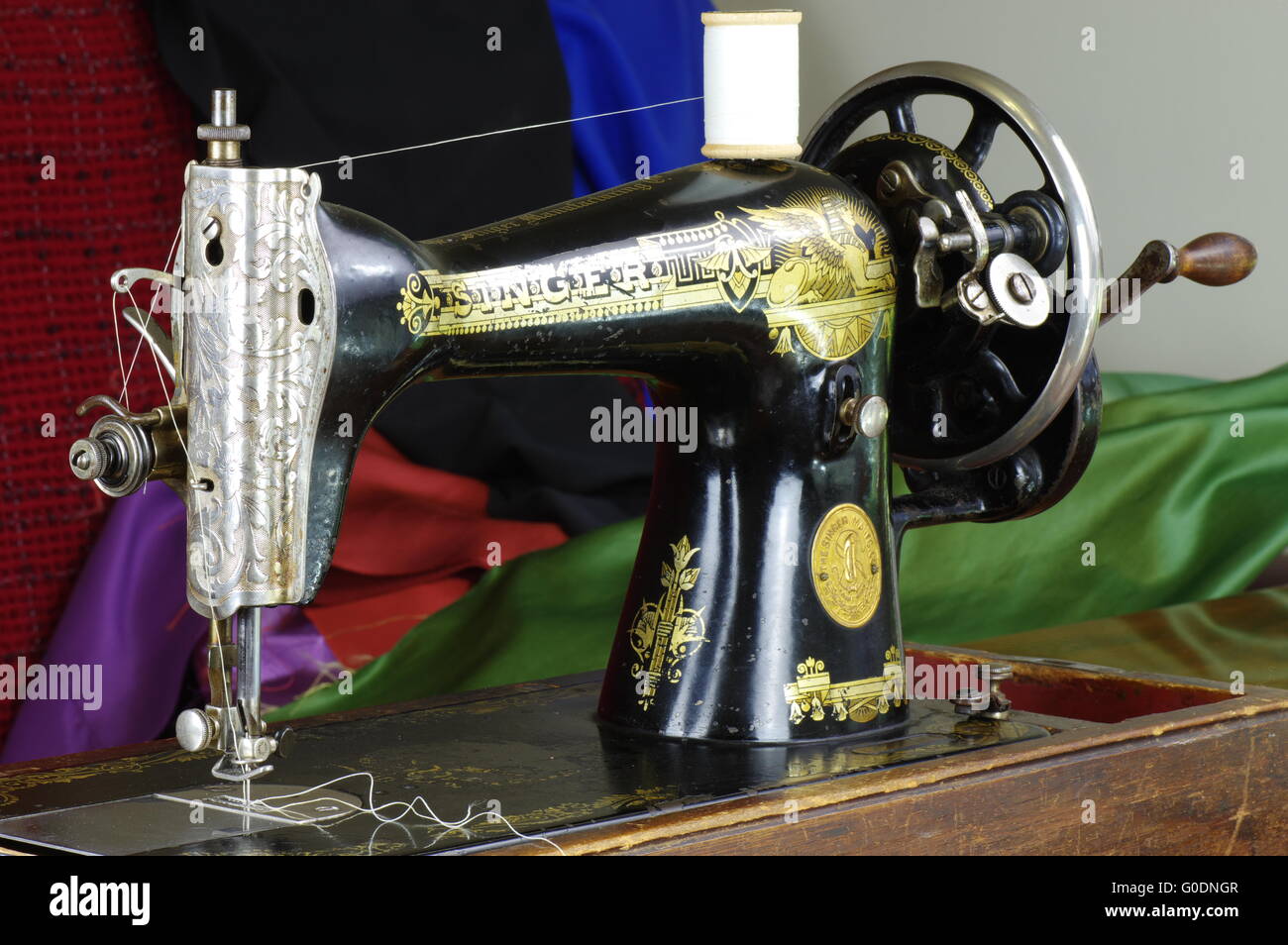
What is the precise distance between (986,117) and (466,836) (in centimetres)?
69

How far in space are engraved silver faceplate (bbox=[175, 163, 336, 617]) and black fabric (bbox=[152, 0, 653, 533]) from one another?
1328 mm

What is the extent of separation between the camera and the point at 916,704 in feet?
4.51

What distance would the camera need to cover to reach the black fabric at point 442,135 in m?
2.34

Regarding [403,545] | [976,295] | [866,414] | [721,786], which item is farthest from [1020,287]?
[403,545]

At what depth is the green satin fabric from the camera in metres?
2.01

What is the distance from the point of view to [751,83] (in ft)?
4.13

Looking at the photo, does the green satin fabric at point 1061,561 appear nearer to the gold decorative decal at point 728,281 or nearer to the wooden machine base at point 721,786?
the wooden machine base at point 721,786

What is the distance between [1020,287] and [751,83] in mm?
232

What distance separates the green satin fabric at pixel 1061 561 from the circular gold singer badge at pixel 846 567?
73 centimetres

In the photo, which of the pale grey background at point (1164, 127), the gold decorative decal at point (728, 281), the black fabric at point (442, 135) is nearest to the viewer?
the gold decorative decal at point (728, 281)

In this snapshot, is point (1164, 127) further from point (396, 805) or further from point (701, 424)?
point (396, 805)

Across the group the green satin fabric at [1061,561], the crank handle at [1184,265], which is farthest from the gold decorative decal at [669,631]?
the green satin fabric at [1061,561]
